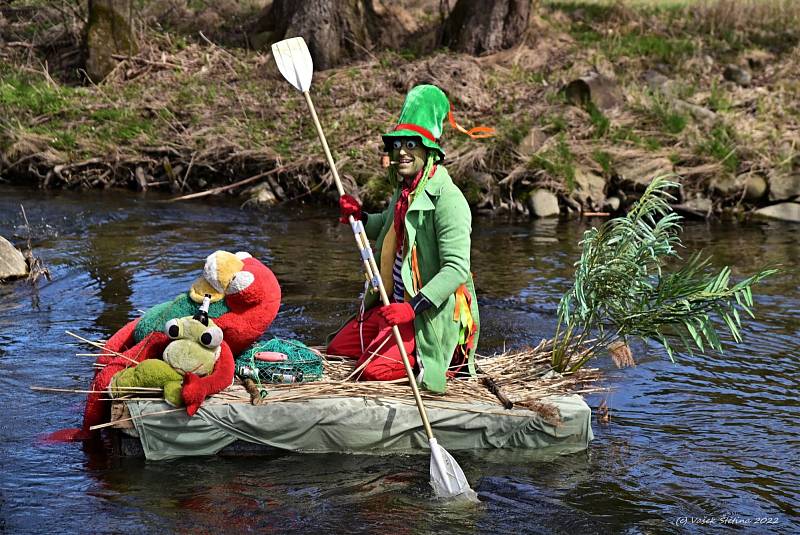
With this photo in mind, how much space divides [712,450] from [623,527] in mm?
1317

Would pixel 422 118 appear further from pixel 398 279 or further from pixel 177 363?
pixel 177 363

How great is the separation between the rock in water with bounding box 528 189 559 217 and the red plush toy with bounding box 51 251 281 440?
8384 mm

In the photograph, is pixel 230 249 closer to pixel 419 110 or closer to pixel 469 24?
pixel 419 110

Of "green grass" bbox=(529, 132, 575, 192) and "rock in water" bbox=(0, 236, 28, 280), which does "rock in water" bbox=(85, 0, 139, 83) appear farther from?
"rock in water" bbox=(0, 236, 28, 280)

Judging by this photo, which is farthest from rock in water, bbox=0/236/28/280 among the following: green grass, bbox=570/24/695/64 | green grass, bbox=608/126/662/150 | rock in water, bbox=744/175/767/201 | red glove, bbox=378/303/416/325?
green grass, bbox=570/24/695/64

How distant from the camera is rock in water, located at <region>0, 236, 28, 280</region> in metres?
10.1

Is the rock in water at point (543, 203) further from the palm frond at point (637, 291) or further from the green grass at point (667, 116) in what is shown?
the palm frond at point (637, 291)

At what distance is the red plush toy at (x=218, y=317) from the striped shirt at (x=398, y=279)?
27.2 inches

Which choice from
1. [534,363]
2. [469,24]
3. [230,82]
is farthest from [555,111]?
[534,363]

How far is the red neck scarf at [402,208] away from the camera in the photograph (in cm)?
605

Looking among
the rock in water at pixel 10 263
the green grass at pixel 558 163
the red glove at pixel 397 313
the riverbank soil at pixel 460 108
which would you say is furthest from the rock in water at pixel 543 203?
the red glove at pixel 397 313

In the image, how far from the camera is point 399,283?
20.3ft

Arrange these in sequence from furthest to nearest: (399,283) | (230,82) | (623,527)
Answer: (230,82), (399,283), (623,527)

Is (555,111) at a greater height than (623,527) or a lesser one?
greater
